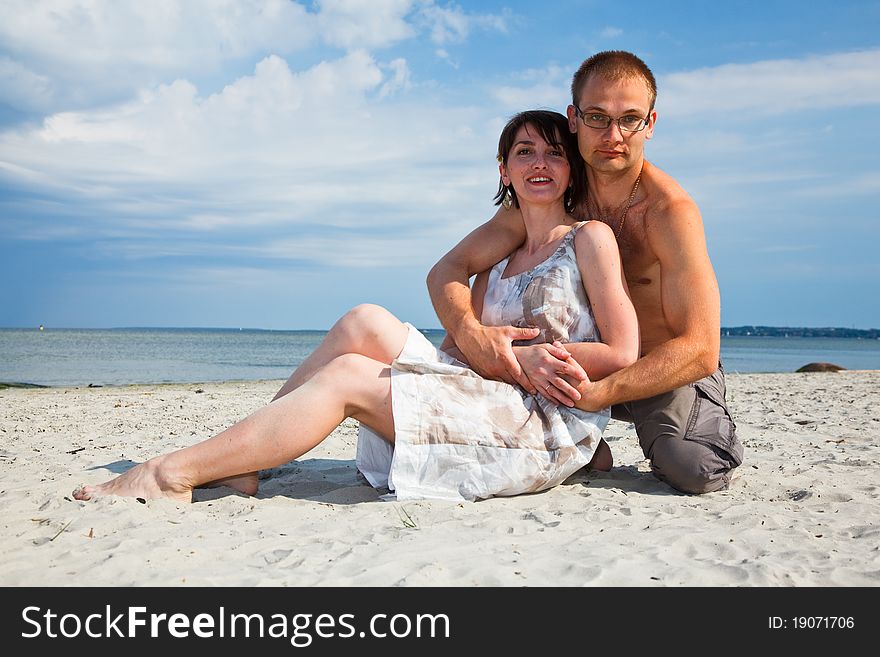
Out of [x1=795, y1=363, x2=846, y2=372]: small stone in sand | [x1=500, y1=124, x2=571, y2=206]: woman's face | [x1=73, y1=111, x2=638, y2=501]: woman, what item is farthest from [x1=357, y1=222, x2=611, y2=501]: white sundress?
[x1=795, y1=363, x2=846, y2=372]: small stone in sand

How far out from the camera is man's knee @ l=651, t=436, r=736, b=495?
3719mm

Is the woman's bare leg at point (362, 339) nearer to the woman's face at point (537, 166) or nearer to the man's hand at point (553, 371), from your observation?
the man's hand at point (553, 371)

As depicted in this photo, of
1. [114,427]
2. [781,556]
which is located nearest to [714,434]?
[781,556]

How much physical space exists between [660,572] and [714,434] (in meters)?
1.43

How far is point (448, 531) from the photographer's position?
118 inches

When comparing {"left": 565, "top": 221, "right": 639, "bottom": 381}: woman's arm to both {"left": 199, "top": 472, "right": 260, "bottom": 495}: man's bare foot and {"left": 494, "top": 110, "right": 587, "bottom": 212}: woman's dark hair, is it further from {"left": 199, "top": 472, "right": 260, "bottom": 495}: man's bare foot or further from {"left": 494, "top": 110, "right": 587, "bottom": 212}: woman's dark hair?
{"left": 199, "top": 472, "right": 260, "bottom": 495}: man's bare foot

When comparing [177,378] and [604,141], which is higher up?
[604,141]

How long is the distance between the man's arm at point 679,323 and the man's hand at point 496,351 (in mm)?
307

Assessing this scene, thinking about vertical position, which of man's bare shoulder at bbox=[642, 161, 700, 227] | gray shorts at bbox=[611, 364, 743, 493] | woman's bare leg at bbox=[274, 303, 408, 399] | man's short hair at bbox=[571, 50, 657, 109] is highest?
man's short hair at bbox=[571, 50, 657, 109]

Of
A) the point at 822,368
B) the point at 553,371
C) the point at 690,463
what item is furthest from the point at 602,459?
the point at 822,368

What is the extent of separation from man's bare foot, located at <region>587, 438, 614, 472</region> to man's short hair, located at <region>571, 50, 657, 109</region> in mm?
1846

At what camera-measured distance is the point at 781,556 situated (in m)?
2.75
